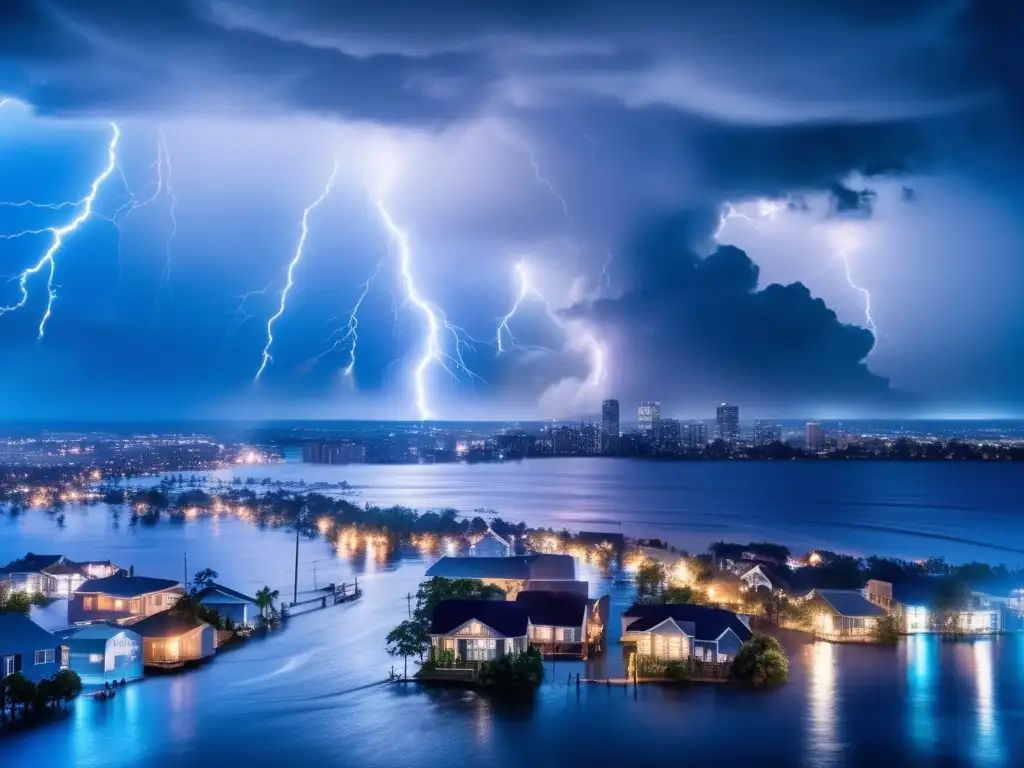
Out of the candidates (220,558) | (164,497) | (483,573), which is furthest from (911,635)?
(164,497)

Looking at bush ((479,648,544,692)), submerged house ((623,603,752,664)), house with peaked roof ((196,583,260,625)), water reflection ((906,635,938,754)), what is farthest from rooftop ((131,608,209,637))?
water reflection ((906,635,938,754))

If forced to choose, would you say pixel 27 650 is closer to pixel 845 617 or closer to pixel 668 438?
pixel 845 617

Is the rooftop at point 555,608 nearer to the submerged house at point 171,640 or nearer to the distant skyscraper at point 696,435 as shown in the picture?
the submerged house at point 171,640

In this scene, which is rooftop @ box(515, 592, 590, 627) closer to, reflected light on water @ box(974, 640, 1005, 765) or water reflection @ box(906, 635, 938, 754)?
water reflection @ box(906, 635, 938, 754)

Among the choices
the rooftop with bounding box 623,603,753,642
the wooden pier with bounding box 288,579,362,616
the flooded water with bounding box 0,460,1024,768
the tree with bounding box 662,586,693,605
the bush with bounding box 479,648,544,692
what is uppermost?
the rooftop with bounding box 623,603,753,642

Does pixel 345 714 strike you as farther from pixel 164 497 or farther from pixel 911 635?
pixel 164 497

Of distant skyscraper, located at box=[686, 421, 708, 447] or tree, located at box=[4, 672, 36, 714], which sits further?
distant skyscraper, located at box=[686, 421, 708, 447]

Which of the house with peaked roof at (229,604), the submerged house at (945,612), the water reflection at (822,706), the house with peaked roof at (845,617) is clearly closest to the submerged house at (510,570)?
the house with peaked roof at (229,604)
